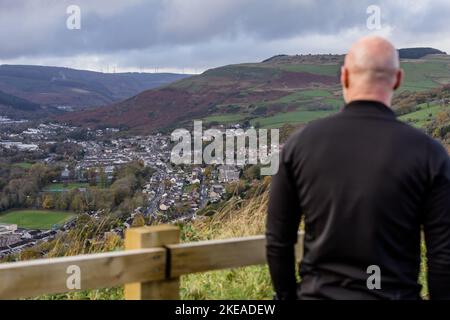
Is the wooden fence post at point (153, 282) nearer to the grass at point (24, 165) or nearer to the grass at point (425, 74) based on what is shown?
the grass at point (24, 165)

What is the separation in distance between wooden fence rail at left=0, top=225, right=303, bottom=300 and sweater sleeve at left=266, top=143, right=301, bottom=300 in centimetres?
46

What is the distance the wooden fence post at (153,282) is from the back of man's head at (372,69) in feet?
3.65

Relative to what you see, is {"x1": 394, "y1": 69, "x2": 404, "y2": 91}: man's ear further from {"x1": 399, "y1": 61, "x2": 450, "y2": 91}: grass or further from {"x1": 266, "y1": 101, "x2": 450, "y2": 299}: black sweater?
{"x1": 399, "y1": 61, "x2": 450, "y2": 91}: grass

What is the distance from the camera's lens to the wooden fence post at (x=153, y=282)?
2.79m

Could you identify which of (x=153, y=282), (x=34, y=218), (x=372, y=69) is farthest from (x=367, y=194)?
(x=34, y=218)

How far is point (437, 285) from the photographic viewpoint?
2.52 meters

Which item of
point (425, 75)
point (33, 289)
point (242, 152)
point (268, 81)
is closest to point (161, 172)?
point (242, 152)

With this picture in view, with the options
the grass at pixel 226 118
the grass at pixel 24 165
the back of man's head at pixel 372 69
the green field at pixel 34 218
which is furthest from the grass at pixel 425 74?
the back of man's head at pixel 372 69

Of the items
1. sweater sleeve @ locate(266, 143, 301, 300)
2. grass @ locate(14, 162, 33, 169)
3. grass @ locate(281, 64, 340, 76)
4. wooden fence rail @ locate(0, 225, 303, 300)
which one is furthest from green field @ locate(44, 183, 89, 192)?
grass @ locate(281, 64, 340, 76)

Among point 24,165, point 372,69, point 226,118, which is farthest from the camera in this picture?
point 226,118

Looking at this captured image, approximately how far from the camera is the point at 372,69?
245 centimetres

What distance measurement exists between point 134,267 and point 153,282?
0.48 ft

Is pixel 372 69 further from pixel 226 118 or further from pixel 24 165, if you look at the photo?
pixel 226 118

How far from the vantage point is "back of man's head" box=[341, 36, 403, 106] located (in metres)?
2.45
